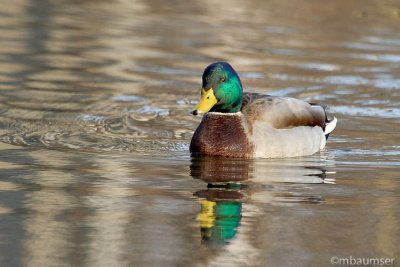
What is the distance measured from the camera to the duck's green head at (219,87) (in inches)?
438

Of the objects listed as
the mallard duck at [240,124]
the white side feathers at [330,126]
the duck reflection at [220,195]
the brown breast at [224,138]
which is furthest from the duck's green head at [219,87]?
the white side feathers at [330,126]

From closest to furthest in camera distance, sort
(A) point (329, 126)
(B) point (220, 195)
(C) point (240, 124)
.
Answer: (B) point (220, 195), (C) point (240, 124), (A) point (329, 126)

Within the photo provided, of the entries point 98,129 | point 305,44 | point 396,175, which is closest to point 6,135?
point 98,129

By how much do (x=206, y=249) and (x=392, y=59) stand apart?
1138cm

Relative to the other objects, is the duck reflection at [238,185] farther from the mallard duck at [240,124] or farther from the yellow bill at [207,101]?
the yellow bill at [207,101]

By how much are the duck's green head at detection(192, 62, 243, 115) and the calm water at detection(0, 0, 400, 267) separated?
20.1 inches

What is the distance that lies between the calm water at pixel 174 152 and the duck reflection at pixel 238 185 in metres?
0.02

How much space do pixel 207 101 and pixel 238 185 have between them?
1395mm

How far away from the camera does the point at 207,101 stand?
36.4 feet

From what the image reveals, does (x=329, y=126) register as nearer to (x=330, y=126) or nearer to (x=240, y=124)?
(x=330, y=126)

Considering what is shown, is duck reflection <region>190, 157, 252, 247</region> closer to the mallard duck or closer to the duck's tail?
the mallard duck

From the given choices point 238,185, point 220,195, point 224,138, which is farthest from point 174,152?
point 220,195

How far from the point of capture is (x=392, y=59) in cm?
1862

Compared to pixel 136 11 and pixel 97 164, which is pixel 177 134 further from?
pixel 136 11
